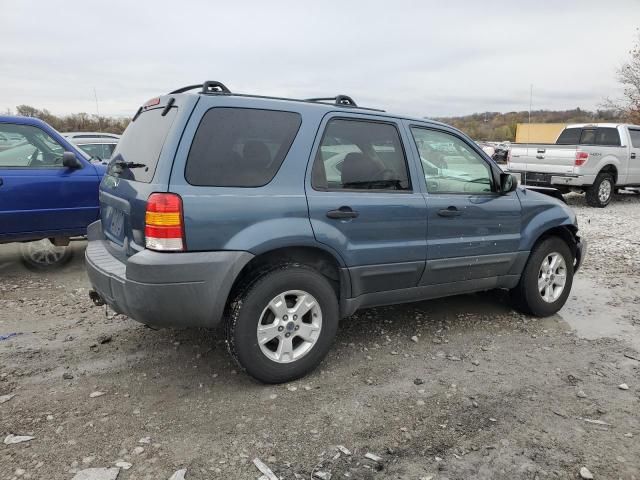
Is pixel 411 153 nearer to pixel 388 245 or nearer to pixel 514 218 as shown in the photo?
pixel 388 245

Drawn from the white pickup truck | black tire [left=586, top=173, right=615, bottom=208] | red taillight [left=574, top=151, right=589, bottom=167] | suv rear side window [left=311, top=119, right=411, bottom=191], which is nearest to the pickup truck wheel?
suv rear side window [left=311, top=119, right=411, bottom=191]

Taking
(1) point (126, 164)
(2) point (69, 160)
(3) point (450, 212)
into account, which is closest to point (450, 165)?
(3) point (450, 212)

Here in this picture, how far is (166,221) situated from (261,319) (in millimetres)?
843

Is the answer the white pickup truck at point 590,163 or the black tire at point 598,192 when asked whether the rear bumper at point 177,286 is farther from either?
the black tire at point 598,192

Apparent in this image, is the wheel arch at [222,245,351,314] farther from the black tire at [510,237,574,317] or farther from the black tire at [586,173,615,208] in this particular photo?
the black tire at [586,173,615,208]

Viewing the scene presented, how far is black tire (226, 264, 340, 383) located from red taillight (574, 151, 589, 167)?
10066mm

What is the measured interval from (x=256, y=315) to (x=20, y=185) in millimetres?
3772

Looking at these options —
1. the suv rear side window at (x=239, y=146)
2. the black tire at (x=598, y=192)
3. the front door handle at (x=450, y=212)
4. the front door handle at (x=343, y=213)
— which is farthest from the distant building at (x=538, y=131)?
the suv rear side window at (x=239, y=146)

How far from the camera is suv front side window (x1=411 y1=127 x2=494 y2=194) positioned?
12.9 feet

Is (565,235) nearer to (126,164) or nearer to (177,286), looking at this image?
(177,286)

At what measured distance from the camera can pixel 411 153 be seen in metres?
3.84

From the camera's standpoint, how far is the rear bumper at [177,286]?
2887 millimetres

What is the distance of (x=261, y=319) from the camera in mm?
3189

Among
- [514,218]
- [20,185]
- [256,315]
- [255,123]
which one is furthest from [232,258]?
[20,185]
